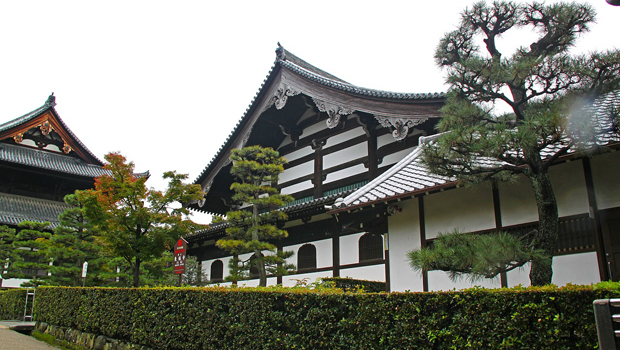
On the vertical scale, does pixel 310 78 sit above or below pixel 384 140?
above

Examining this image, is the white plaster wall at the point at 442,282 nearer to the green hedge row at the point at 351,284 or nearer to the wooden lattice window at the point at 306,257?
the green hedge row at the point at 351,284

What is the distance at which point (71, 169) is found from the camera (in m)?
27.6

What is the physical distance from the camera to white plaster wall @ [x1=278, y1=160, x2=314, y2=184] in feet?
54.5

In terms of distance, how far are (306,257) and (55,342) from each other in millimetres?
7369

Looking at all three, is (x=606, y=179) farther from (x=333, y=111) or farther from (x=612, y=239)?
(x=333, y=111)

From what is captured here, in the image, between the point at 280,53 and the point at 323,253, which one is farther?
the point at 280,53

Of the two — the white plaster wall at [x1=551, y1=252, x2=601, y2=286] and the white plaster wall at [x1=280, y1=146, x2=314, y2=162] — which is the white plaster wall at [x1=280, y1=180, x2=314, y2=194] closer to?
the white plaster wall at [x1=280, y1=146, x2=314, y2=162]

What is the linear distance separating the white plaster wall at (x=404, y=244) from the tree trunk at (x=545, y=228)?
154 inches

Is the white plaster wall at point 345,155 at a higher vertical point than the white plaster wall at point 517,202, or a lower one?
higher

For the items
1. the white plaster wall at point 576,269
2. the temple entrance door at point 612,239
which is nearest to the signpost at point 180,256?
the white plaster wall at point 576,269

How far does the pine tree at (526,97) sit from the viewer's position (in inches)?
198

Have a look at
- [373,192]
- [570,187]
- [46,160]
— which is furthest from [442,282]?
[46,160]

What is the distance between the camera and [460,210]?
351 inches

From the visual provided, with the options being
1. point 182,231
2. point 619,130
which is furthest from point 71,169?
point 619,130
